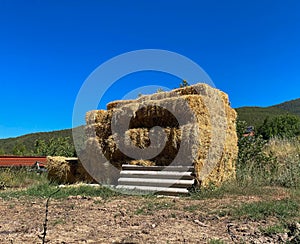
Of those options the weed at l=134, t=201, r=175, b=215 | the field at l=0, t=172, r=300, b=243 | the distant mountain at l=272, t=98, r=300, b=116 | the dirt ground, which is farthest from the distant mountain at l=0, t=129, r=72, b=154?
the weed at l=134, t=201, r=175, b=215

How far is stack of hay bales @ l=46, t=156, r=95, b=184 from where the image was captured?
1008 cm

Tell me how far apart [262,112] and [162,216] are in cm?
4016

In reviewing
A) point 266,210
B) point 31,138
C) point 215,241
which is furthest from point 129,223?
point 31,138

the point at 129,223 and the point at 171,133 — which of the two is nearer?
the point at 129,223

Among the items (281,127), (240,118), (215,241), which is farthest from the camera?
(240,118)

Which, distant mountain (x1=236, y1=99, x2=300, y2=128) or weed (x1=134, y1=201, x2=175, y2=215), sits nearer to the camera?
weed (x1=134, y1=201, x2=175, y2=215)

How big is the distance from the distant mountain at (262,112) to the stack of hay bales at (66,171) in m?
21.4

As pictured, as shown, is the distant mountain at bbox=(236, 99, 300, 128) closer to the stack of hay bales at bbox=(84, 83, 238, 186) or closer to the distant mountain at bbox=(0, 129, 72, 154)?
the stack of hay bales at bbox=(84, 83, 238, 186)

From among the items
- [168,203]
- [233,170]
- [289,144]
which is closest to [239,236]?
[168,203]

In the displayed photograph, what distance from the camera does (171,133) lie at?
800 centimetres

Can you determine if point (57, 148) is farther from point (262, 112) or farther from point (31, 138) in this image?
point (262, 112)

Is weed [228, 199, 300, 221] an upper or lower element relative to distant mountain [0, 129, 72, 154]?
lower

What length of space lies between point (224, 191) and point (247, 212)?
209 centimetres

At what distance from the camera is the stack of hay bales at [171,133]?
7.58 metres
